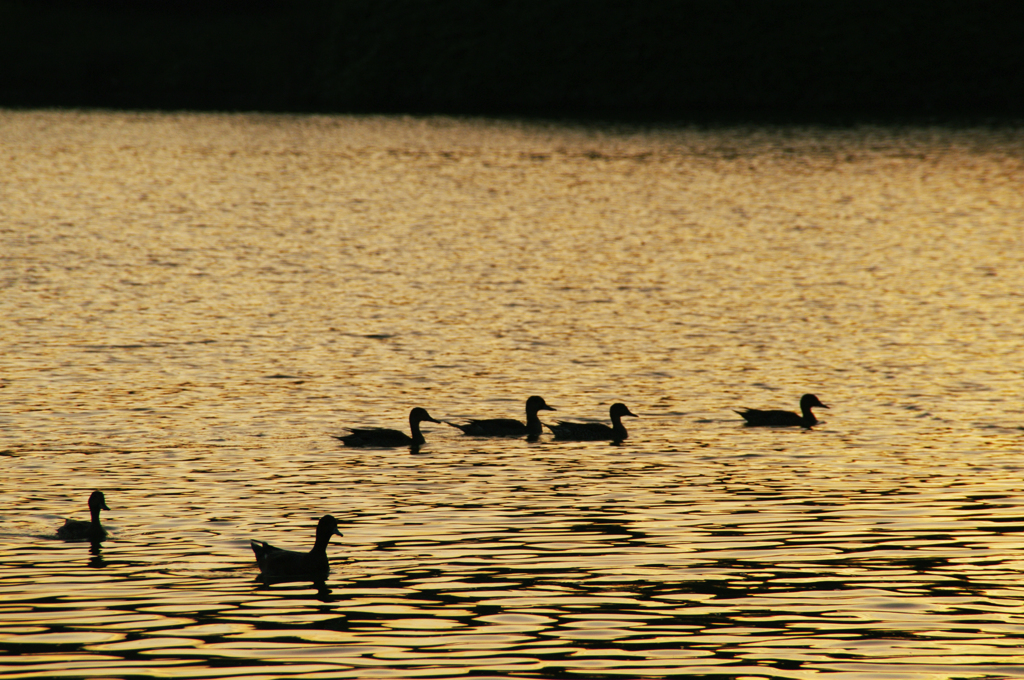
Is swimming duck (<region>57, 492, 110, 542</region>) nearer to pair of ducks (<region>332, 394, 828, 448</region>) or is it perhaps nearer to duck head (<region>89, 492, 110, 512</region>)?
duck head (<region>89, 492, 110, 512</region>)

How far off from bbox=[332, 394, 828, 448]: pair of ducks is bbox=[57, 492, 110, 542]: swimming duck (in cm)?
615

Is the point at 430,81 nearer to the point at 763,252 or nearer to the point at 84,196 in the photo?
the point at 84,196

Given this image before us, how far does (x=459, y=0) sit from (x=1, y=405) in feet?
371

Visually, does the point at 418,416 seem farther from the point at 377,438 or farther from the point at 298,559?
the point at 298,559

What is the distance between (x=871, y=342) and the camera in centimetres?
3628

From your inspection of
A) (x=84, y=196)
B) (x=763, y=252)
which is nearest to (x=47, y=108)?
(x=84, y=196)

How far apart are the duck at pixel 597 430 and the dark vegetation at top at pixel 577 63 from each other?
9582 cm

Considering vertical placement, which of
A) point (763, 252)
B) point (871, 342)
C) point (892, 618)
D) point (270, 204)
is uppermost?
point (270, 204)

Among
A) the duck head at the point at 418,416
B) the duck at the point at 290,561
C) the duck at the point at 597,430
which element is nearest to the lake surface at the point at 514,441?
the duck at the point at 290,561

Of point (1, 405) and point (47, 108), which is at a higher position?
point (47, 108)

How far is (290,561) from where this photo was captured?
17688 mm

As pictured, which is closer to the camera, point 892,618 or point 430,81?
point 892,618

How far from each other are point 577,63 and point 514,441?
4223 inches

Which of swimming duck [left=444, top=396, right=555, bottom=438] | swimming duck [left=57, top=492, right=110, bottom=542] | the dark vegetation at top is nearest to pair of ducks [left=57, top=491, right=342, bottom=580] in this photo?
swimming duck [left=57, top=492, right=110, bottom=542]
